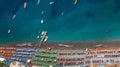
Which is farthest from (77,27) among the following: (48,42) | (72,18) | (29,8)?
(29,8)

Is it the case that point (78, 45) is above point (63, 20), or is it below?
below

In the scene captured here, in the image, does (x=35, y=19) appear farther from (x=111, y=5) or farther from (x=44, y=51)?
(x=111, y=5)

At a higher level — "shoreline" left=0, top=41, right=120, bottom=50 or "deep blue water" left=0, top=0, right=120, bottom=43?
"deep blue water" left=0, top=0, right=120, bottom=43

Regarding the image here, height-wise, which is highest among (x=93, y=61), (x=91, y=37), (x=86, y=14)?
(x=86, y=14)

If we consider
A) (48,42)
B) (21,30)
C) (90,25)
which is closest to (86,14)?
(90,25)

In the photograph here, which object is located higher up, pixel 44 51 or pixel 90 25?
pixel 90 25

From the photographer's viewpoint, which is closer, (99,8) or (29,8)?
(99,8)

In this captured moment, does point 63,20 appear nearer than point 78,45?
No

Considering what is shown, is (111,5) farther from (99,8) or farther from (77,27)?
(77,27)
